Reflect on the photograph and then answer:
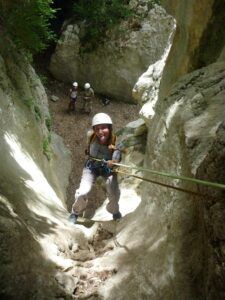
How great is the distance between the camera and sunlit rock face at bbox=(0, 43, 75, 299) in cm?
474

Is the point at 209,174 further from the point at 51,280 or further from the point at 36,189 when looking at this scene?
the point at 36,189

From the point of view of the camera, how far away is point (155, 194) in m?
6.59

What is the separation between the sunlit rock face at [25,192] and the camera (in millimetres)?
4742

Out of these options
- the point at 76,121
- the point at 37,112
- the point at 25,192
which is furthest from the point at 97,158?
the point at 76,121

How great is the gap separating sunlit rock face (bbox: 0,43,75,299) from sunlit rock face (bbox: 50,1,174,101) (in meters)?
7.53

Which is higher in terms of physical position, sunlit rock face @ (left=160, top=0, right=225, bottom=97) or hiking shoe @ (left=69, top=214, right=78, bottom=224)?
sunlit rock face @ (left=160, top=0, right=225, bottom=97)

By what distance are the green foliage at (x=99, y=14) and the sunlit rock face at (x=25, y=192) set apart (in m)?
7.86

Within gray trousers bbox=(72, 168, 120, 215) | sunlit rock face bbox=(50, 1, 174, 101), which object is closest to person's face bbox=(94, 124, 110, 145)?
gray trousers bbox=(72, 168, 120, 215)

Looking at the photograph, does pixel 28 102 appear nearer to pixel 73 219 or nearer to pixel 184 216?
pixel 73 219

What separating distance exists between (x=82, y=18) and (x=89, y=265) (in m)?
16.8

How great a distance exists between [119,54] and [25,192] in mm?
14612

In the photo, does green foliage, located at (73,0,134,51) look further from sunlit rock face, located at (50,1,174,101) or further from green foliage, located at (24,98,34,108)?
green foliage, located at (24,98,34,108)

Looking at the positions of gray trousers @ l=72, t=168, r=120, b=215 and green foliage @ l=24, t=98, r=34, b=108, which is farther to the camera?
green foliage @ l=24, t=98, r=34, b=108

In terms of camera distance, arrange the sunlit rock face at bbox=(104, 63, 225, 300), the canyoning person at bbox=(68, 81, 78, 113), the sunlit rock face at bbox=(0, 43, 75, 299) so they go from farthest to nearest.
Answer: the canyoning person at bbox=(68, 81, 78, 113) → the sunlit rock face at bbox=(0, 43, 75, 299) → the sunlit rock face at bbox=(104, 63, 225, 300)
